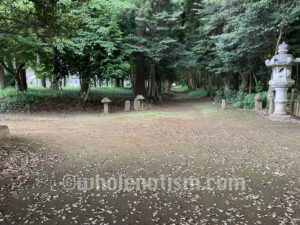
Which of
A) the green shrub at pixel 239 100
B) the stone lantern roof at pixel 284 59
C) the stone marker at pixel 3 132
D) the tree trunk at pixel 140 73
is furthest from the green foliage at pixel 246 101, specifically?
the stone marker at pixel 3 132

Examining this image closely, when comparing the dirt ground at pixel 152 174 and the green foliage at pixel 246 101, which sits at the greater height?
the green foliage at pixel 246 101

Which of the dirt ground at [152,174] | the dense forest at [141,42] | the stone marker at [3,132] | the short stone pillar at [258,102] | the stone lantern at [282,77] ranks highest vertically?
the dense forest at [141,42]

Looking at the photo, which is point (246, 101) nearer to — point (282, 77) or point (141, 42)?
point (282, 77)

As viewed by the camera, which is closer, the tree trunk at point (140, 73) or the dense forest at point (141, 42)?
the dense forest at point (141, 42)

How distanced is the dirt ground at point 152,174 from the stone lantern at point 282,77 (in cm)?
280

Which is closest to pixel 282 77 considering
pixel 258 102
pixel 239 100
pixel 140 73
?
pixel 258 102

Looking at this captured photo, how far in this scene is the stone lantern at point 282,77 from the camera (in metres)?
9.45

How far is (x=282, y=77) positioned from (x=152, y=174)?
28.5 ft

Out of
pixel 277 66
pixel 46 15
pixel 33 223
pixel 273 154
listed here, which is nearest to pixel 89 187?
pixel 33 223

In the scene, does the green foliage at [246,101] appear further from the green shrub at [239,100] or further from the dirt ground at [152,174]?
the dirt ground at [152,174]

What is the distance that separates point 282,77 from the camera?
9.67 m

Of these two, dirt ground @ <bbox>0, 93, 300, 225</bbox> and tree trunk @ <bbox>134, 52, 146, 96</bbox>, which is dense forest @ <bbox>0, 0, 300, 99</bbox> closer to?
tree trunk @ <bbox>134, 52, 146, 96</bbox>

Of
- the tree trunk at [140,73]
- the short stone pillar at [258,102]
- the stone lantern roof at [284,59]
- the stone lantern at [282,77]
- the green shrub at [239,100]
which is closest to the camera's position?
the stone lantern roof at [284,59]

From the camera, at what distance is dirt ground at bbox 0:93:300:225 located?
280 cm
